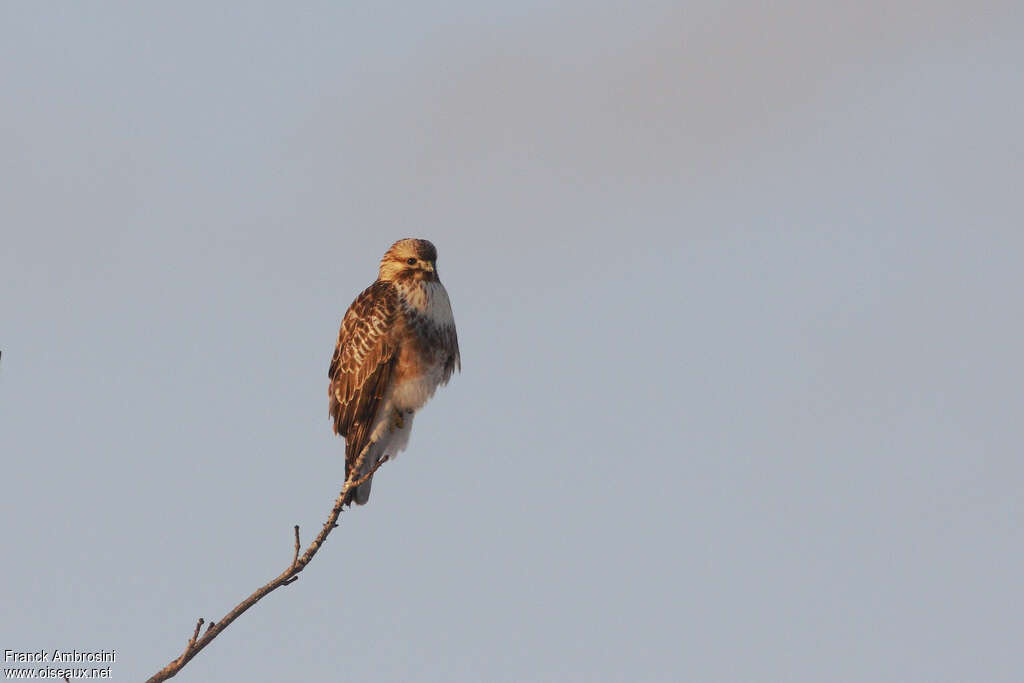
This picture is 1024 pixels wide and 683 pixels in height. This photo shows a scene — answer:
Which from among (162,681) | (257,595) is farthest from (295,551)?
(162,681)

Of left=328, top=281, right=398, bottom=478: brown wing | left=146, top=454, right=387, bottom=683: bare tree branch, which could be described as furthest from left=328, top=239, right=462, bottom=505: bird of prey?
left=146, top=454, right=387, bottom=683: bare tree branch

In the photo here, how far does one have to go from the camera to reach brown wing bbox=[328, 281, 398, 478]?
1562cm

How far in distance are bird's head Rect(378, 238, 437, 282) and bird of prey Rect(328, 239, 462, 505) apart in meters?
0.01

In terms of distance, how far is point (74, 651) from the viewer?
9.65m

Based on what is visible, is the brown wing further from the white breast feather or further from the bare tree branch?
the bare tree branch

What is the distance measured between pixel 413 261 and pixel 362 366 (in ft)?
4.48

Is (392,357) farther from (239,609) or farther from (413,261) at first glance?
(239,609)

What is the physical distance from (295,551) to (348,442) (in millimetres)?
6339

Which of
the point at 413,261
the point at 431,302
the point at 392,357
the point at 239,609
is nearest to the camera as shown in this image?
the point at 239,609

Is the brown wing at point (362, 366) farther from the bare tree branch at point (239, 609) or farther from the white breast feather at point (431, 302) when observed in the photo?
the bare tree branch at point (239, 609)

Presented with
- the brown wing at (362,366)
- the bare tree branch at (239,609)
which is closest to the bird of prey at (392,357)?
the brown wing at (362,366)

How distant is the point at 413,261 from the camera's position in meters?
15.9

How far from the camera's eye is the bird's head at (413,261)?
1580 cm

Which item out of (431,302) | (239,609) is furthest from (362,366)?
(239,609)
